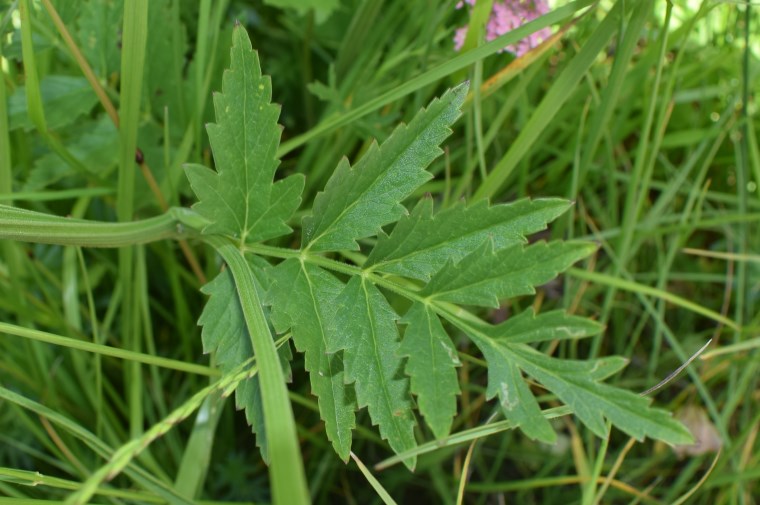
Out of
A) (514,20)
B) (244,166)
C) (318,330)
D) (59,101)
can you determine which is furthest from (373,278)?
(59,101)

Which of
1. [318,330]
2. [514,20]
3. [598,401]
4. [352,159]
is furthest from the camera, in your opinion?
[352,159]

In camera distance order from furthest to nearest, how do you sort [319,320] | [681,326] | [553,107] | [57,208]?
[681,326] → [57,208] → [553,107] → [319,320]

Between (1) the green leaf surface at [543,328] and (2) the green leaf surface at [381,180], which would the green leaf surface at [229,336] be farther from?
(1) the green leaf surface at [543,328]

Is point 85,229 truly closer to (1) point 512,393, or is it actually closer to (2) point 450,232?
(2) point 450,232

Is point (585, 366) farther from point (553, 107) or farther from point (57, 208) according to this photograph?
point (57, 208)

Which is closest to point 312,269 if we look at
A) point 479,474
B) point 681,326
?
point 479,474
